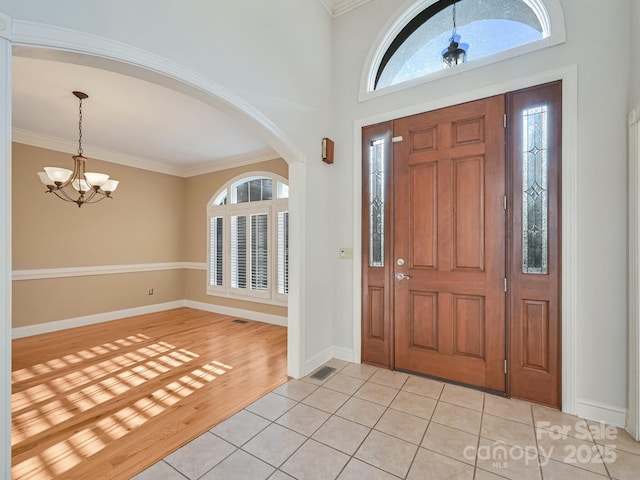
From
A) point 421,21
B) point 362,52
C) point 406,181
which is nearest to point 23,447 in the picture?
point 406,181

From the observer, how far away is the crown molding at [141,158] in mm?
4059

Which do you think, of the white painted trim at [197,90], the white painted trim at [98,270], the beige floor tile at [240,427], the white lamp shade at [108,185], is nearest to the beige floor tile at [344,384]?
the white painted trim at [197,90]

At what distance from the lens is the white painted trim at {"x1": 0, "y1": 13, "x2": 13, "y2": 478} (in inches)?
46.3

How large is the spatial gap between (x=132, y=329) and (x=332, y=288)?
3301mm

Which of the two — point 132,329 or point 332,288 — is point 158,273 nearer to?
point 132,329

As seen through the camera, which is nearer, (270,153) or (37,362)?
(37,362)

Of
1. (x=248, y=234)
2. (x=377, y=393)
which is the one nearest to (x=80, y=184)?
(x=248, y=234)

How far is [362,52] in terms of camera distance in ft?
10.3

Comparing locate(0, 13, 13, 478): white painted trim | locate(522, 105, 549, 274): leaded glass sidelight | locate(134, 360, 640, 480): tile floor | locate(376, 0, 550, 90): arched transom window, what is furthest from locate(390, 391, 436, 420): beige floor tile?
locate(376, 0, 550, 90): arched transom window

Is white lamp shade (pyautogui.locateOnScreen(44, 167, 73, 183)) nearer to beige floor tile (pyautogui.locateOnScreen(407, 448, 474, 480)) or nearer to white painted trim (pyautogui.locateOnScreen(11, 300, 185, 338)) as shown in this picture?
white painted trim (pyautogui.locateOnScreen(11, 300, 185, 338))

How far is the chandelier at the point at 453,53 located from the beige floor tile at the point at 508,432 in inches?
118

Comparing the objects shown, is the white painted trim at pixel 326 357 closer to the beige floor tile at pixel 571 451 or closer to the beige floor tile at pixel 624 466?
the beige floor tile at pixel 571 451

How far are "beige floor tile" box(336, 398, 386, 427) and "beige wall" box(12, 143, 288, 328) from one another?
2.46 meters

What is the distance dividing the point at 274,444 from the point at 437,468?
98cm
